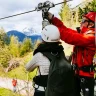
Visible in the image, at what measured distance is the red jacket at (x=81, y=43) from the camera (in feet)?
15.0

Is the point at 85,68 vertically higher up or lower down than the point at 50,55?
lower down

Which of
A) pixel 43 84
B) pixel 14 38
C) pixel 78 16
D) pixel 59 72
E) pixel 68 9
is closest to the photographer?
pixel 59 72

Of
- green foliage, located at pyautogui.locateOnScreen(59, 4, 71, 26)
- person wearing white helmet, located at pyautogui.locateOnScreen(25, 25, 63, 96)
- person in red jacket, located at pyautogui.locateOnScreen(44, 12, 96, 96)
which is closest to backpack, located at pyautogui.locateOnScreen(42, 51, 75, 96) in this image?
person wearing white helmet, located at pyautogui.locateOnScreen(25, 25, 63, 96)

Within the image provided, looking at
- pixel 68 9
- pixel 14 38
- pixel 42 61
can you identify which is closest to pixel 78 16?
pixel 68 9

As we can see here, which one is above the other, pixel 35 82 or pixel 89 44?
pixel 89 44

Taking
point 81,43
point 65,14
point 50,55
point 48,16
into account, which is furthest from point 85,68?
point 65,14

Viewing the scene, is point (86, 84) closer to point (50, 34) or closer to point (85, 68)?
point (85, 68)

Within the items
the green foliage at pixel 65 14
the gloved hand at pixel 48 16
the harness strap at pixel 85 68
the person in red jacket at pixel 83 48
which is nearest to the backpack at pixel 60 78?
the person in red jacket at pixel 83 48

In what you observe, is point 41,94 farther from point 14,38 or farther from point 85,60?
point 14,38

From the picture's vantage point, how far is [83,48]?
187 inches

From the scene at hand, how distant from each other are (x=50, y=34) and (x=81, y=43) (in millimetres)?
500

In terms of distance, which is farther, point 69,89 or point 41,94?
point 41,94

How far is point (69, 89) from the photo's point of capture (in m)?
4.29

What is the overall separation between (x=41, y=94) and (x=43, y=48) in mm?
611
